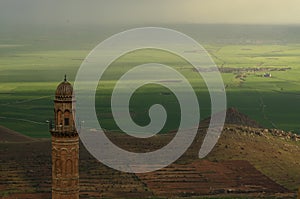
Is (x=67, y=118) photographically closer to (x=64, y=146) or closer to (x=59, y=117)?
(x=59, y=117)

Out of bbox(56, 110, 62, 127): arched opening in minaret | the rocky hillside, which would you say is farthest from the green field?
bbox(56, 110, 62, 127): arched opening in minaret

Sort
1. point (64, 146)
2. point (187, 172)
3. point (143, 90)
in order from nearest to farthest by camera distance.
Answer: point (64, 146) < point (187, 172) < point (143, 90)

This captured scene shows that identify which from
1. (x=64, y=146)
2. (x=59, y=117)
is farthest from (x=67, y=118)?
(x=64, y=146)

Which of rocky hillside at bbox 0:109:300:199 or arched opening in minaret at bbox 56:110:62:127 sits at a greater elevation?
rocky hillside at bbox 0:109:300:199

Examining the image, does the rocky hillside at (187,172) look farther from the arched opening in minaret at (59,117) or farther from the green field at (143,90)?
the green field at (143,90)

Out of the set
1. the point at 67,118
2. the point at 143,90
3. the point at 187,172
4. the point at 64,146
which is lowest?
the point at 64,146

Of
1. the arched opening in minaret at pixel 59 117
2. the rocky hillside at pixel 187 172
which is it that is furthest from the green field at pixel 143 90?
the arched opening in minaret at pixel 59 117

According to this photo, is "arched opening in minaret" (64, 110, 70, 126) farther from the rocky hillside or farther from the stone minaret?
the rocky hillside

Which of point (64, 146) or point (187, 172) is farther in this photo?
point (187, 172)
